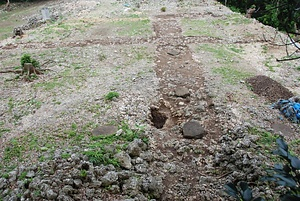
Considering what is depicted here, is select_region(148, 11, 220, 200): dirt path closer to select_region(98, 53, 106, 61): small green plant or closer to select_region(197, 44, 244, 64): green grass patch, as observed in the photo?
select_region(197, 44, 244, 64): green grass patch

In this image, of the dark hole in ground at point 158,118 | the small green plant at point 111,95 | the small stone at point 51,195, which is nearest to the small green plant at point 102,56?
the small green plant at point 111,95

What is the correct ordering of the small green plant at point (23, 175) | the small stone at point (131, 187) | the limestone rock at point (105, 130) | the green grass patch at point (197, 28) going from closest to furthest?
the small stone at point (131, 187) < the small green plant at point (23, 175) < the limestone rock at point (105, 130) < the green grass patch at point (197, 28)

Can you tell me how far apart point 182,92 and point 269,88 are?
7.32 ft

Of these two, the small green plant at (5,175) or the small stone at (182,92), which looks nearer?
the small green plant at (5,175)

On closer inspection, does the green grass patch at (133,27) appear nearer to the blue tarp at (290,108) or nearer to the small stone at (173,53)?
the small stone at (173,53)

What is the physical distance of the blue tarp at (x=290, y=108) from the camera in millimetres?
5277

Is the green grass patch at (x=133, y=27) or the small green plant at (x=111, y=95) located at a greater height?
the small green plant at (x=111, y=95)

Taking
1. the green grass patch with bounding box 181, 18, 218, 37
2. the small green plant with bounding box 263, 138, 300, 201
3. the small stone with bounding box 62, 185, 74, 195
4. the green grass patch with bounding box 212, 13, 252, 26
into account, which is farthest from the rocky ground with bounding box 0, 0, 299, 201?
the small green plant with bounding box 263, 138, 300, 201

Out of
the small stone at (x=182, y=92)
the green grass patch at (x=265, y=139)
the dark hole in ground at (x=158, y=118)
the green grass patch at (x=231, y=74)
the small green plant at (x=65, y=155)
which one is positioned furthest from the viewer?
the green grass patch at (x=231, y=74)

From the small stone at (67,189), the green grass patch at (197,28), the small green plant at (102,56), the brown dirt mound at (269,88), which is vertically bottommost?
the green grass patch at (197,28)

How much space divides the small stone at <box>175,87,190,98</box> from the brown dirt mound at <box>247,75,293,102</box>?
1737mm

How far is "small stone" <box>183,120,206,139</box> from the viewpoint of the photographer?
4977 millimetres

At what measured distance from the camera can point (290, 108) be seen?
5371 mm

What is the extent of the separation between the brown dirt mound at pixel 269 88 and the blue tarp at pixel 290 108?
0.35 m
